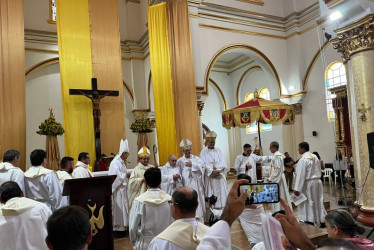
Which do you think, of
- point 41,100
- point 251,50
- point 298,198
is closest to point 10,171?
point 298,198

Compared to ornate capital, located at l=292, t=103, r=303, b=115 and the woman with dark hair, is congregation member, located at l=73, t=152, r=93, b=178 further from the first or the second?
ornate capital, located at l=292, t=103, r=303, b=115

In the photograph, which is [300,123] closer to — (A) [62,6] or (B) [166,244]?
(A) [62,6]

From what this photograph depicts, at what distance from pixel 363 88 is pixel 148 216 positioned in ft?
15.1

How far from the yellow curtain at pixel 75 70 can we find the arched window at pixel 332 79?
8.62m

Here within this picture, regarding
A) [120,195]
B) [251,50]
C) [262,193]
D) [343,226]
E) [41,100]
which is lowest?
[120,195]

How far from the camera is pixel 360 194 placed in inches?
225

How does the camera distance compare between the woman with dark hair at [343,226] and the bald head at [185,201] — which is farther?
the woman with dark hair at [343,226]

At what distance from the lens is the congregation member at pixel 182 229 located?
202 centimetres

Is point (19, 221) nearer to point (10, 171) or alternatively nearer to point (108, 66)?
point (10, 171)

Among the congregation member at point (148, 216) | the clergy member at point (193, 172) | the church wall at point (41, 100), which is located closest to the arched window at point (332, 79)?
the clergy member at point (193, 172)

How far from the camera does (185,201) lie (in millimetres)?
2072

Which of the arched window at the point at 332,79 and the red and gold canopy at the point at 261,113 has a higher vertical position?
the arched window at the point at 332,79

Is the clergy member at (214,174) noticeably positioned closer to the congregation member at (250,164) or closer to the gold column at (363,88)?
the congregation member at (250,164)

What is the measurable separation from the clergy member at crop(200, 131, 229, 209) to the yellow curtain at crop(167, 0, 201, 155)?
6.66 feet
